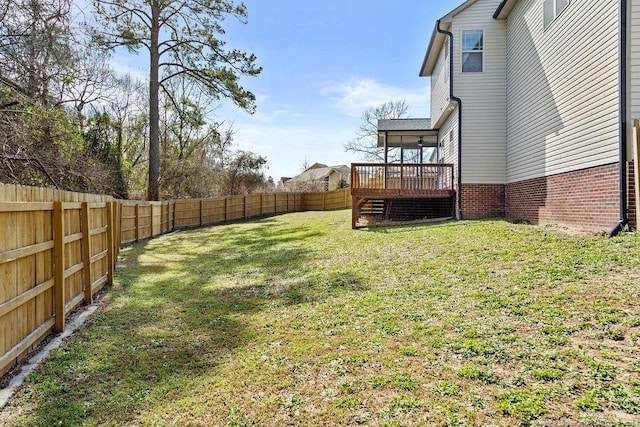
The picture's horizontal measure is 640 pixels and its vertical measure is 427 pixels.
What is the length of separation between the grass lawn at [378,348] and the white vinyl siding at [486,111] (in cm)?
499

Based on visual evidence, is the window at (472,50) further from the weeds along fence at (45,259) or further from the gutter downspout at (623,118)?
the weeds along fence at (45,259)

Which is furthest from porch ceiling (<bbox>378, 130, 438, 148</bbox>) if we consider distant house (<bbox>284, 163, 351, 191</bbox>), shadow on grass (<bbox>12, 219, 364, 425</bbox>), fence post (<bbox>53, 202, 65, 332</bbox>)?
distant house (<bbox>284, 163, 351, 191</bbox>)

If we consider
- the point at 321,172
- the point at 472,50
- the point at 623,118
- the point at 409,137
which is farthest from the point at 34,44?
the point at 321,172

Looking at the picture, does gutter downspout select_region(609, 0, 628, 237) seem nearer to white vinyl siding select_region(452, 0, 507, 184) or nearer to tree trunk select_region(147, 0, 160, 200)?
white vinyl siding select_region(452, 0, 507, 184)

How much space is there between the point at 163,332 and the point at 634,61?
7955 mm

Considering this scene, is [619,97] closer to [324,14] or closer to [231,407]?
[231,407]

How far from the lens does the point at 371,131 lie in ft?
123

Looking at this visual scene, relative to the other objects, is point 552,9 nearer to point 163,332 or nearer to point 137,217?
point 163,332

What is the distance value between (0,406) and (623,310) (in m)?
5.34

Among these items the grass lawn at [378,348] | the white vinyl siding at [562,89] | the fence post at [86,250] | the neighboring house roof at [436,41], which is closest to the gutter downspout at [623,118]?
the white vinyl siding at [562,89]

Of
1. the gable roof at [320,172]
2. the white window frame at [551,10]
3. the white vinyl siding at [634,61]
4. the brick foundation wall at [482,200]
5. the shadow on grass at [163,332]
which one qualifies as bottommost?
the shadow on grass at [163,332]

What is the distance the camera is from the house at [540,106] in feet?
20.8

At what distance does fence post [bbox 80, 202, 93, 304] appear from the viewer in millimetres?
5547

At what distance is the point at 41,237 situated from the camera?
4.13 metres
